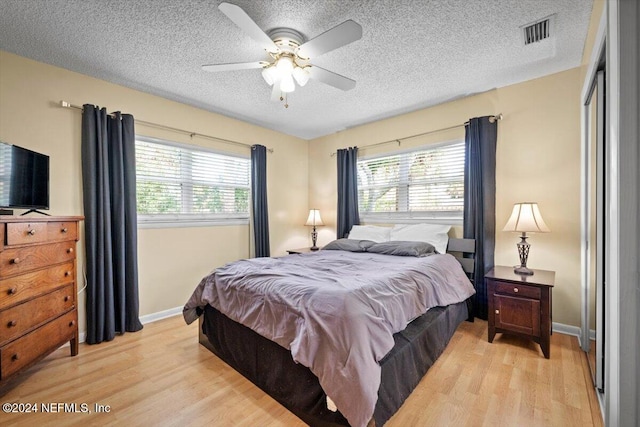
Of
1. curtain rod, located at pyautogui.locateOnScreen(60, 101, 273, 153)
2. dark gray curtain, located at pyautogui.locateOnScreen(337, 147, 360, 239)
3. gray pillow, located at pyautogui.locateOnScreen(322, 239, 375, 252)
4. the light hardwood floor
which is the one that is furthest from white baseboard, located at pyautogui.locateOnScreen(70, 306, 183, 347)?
dark gray curtain, located at pyautogui.locateOnScreen(337, 147, 360, 239)

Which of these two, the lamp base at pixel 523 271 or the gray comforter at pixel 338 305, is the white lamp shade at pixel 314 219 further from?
the lamp base at pixel 523 271

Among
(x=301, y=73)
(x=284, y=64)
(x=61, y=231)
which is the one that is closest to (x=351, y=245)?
(x=301, y=73)

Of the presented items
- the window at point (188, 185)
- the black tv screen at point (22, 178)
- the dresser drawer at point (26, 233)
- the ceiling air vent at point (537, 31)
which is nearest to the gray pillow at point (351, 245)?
the window at point (188, 185)

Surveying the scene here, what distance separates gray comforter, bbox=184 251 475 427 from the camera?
136cm

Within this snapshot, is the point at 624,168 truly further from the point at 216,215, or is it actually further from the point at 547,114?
the point at 216,215

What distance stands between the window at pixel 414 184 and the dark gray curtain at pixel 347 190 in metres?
0.14

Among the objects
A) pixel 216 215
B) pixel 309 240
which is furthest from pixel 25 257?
pixel 309 240

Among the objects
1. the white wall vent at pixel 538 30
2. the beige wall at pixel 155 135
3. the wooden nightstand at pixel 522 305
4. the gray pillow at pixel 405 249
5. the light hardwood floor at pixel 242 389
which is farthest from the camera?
the gray pillow at pixel 405 249

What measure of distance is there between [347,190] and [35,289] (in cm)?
341

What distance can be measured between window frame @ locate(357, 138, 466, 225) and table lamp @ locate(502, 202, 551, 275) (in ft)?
2.29

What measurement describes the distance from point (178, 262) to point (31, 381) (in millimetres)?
1559

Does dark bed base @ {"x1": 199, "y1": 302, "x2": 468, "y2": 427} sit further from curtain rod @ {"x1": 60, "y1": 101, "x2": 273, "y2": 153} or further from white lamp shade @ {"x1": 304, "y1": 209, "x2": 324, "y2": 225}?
white lamp shade @ {"x1": 304, "y1": 209, "x2": 324, "y2": 225}

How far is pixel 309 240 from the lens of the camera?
501 centimetres

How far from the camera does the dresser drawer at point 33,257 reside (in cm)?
174
